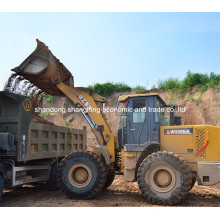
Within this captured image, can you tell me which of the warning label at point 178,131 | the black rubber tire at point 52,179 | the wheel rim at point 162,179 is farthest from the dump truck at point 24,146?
the warning label at point 178,131

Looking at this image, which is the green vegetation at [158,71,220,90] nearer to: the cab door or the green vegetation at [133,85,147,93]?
the green vegetation at [133,85,147,93]

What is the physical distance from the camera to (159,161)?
6.98 meters

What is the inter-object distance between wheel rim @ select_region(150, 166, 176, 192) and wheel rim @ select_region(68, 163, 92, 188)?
5.92 feet

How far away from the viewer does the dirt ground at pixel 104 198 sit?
22.8 ft

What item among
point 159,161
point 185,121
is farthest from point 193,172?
point 185,121

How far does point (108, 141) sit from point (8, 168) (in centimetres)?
291

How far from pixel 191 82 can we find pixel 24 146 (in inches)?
681

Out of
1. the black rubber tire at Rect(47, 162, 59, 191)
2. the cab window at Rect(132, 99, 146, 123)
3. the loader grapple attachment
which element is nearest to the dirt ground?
the black rubber tire at Rect(47, 162, 59, 191)

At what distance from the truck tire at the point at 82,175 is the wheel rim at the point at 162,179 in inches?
56.8

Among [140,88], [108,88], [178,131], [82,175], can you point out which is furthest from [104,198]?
[108,88]

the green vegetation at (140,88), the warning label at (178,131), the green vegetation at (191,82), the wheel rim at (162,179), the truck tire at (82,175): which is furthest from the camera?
the green vegetation at (140,88)

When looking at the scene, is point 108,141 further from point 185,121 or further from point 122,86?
point 122,86

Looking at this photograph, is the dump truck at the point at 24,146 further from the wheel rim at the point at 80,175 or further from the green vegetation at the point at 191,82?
the green vegetation at the point at 191,82

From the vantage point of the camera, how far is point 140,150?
7.59m
